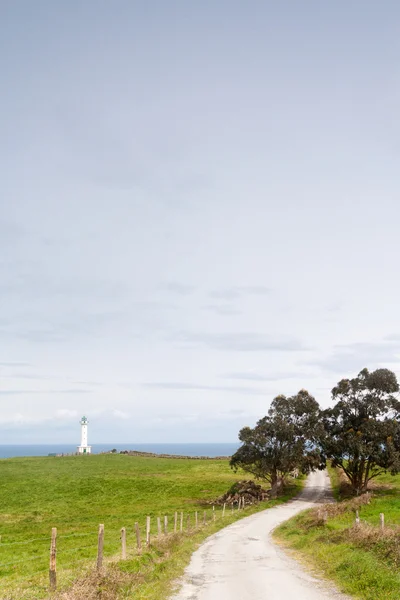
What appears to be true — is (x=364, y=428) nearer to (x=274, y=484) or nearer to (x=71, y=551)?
(x=274, y=484)

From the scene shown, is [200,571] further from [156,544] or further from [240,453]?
[240,453]

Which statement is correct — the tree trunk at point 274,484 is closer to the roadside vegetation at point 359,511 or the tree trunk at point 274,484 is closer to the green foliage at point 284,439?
the green foliage at point 284,439

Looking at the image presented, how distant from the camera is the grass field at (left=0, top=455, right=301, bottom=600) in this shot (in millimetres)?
25953

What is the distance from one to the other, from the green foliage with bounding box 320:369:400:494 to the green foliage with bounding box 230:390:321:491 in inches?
78.2

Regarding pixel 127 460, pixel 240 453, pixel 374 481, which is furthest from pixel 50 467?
pixel 374 481

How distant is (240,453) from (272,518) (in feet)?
59.2

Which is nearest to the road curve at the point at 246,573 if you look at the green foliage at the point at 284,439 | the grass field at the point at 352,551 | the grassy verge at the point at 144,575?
the grassy verge at the point at 144,575

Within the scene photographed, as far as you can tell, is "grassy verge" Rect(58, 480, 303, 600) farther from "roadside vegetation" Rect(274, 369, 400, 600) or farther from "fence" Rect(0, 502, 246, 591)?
"roadside vegetation" Rect(274, 369, 400, 600)

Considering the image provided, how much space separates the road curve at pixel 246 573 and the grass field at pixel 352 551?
3.69ft

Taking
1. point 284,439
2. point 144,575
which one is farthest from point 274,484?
point 144,575

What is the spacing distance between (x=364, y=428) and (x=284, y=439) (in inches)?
418

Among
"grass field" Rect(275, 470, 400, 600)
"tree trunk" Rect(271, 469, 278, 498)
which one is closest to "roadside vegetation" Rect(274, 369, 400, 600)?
"grass field" Rect(275, 470, 400, 600)

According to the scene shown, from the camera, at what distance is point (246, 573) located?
Result: 25453 mm

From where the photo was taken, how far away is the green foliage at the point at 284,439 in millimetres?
67750
